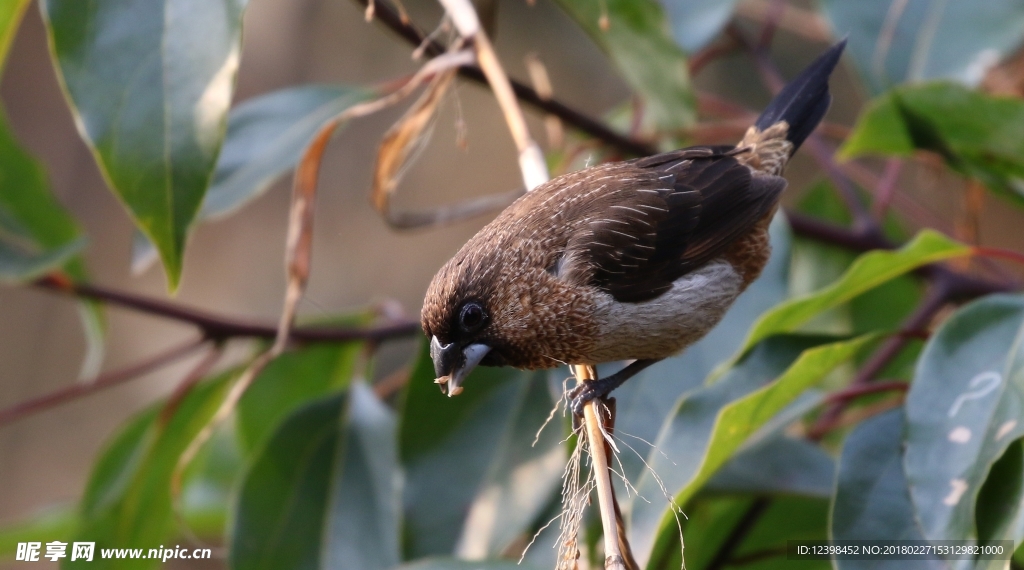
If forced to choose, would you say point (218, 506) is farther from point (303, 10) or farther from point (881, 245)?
point (303, 10)

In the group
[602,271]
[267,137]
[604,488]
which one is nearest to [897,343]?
[602,271]

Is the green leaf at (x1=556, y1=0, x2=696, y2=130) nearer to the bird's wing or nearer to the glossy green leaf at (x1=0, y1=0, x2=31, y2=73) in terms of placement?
the bird's wing

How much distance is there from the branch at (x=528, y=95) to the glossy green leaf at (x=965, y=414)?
108 centimetres

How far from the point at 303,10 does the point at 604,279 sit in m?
7.05

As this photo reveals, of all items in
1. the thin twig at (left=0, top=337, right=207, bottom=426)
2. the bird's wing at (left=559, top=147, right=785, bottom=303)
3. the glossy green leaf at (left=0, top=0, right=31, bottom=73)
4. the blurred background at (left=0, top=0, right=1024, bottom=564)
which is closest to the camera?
the bird's wing at (left=559, top=147, right=785, bottom=303)

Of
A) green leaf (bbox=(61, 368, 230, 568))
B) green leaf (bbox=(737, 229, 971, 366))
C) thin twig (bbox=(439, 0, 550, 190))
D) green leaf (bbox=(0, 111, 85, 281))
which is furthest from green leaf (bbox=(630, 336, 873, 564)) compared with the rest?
green leaf (bbox=(0, 111, 85, 281))

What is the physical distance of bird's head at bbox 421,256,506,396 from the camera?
1.79 metres

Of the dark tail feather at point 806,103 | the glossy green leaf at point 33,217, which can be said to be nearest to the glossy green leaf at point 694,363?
the dark tail feather at point 806,103

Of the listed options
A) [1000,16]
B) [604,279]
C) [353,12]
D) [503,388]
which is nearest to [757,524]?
[503,388]

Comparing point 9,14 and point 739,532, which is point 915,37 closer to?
point 739,532

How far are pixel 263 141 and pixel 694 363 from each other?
55.0 inches

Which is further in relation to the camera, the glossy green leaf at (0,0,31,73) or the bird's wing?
the glossy green leaf at (0,0,31,73)

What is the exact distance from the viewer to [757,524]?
264 centimetres

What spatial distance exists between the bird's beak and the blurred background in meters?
5.50
